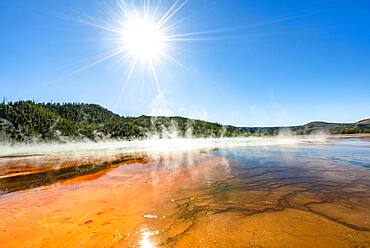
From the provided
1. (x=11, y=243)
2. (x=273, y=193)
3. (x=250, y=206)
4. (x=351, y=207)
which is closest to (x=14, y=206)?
(x=11, y=243)

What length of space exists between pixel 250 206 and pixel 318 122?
162 meters

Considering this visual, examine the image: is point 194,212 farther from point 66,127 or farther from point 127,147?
point 66,127

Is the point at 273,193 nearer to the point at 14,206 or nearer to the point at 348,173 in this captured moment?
the point at 348,173

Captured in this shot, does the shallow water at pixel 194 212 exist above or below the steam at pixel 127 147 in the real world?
below

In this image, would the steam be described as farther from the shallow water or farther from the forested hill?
the shallow water

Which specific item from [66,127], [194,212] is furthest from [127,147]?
[66,127]

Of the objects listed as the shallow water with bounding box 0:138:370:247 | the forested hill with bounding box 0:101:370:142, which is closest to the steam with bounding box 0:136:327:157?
the forested hill with bounding box 0:101:370:142

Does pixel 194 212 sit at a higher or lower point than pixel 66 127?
lower

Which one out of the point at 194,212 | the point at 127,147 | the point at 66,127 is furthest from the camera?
the point at 66,127

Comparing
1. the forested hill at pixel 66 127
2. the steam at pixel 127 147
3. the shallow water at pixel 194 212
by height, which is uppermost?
the forested hill at pixel 66 127

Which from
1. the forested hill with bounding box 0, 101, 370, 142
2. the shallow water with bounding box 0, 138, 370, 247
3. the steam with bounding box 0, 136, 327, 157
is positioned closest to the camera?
the shallow water with bounding box 0, 138, 370, 247

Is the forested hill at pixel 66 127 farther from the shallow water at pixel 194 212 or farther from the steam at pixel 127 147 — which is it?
the shallow water at pixel 194 212

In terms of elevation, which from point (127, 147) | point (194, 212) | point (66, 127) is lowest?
point (194, 212)

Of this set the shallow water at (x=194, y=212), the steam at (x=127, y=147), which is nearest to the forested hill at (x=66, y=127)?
the steam at (x=127, y=147)
